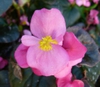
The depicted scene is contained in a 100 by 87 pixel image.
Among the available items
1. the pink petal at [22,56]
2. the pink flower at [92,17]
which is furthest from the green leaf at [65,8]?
the pink petal at [22,56]

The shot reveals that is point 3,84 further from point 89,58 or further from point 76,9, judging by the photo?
point 76,9

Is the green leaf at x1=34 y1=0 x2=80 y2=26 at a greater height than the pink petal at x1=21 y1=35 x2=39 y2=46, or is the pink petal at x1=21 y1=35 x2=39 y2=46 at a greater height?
the pink petal at x1=21 y1=35 x2=39 y2=46

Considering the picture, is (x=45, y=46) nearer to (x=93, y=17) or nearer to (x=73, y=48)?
(x=73, y=48)

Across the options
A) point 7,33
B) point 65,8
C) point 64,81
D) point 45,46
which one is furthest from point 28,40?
point 65,8

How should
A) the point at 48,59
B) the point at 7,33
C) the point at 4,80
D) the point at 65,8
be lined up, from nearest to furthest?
the point at 48,59 → the point at 4,80 → the point at 7,33 → the point at 65,8

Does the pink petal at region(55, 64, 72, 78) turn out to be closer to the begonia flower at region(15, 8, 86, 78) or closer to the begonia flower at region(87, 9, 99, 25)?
the begonia flower at region(15, 8, 86, 78)

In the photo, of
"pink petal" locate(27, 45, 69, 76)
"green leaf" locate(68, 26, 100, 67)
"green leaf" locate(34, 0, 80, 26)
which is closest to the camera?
"pink petal" locate(27, 45, 69, 76)

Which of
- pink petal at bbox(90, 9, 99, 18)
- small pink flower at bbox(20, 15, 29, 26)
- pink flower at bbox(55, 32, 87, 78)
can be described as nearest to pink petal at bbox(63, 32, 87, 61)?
pink flower at bbox(55, 32, 87, 78)
